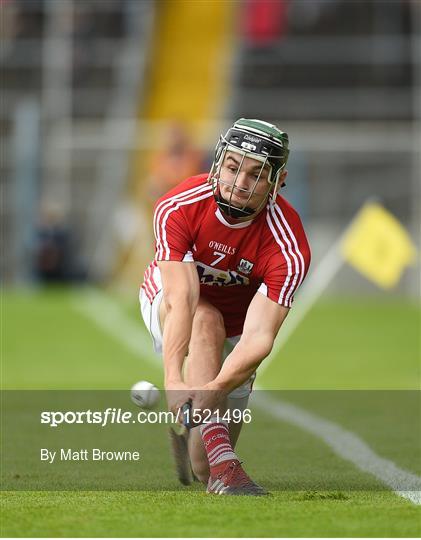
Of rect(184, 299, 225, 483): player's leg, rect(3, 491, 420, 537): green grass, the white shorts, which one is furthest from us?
the white shorts

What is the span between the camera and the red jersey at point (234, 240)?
6.03 metres

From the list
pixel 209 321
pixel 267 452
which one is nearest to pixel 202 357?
pixel 209 321

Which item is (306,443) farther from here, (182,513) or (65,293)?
(65,293)

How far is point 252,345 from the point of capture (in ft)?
19.2

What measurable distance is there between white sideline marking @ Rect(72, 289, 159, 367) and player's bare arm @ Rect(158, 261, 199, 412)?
624cm

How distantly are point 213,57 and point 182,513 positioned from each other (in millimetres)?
20994

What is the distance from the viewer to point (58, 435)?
7879 mm

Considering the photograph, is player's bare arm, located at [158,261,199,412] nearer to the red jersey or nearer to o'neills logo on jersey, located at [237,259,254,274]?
the red jersey

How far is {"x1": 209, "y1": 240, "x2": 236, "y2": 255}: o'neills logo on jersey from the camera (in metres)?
6.14

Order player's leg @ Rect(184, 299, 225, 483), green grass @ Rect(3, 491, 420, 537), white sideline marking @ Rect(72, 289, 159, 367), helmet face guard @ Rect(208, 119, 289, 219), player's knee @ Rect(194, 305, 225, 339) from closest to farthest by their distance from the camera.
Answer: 1. green grass @ Rect(3, 491, 420, 537)
2. helmet face guard @ Rect(208, 119, 289, 219)
3. player's leg @ Rect(184, 299, 225, 483)
4. player's knee @ Rect(194, 305, 225, 339)
5. white sideline marking @ Rect(72, 289, 159, 367)

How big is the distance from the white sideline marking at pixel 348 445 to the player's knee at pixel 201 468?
2.69 feet

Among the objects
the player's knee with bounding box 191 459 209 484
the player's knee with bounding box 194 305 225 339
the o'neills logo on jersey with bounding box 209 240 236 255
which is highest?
the o'neills logo on jersey with bounding box 209 240 236 255

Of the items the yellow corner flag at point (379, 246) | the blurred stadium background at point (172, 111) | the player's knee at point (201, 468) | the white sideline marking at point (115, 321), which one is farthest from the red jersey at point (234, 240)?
the blurred stadium background at point (172, 111)

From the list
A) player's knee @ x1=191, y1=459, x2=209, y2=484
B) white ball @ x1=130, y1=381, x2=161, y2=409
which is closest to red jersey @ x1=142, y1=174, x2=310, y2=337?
white ball @ x1=130, y1=381, x2=161, y2=409
